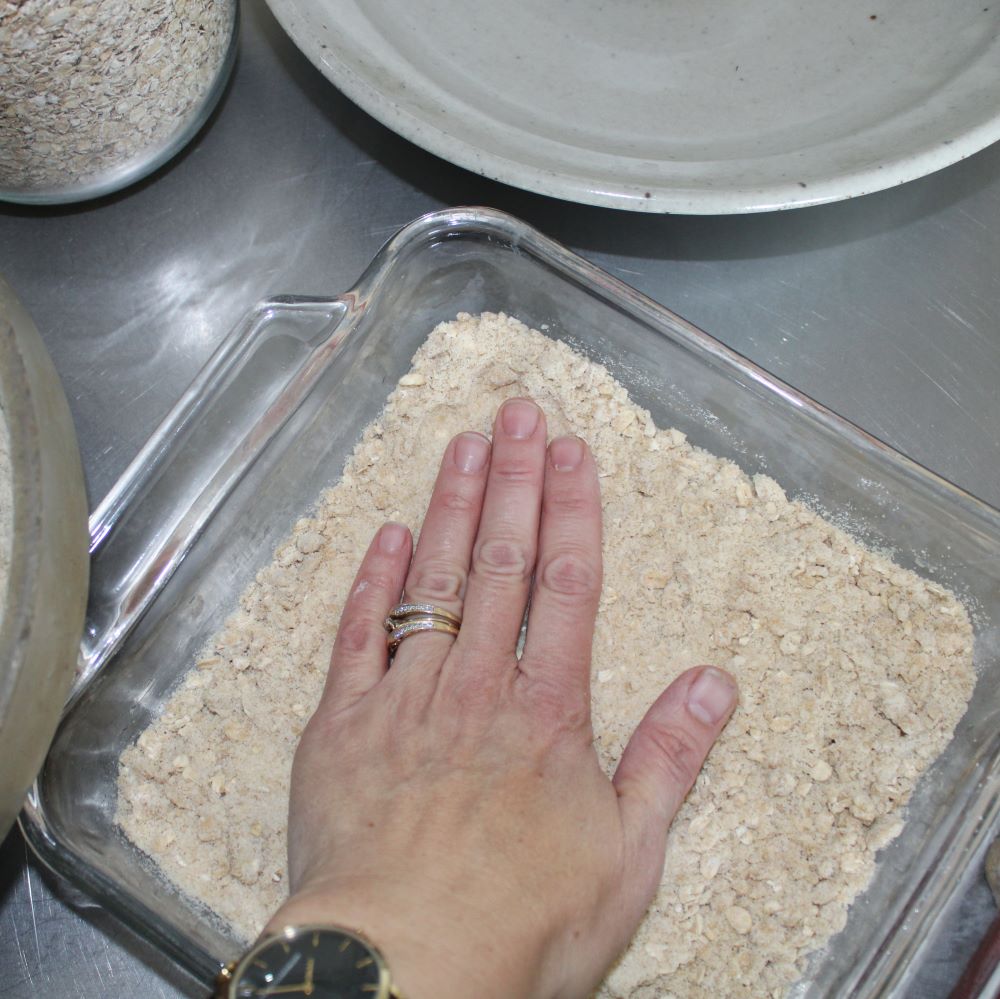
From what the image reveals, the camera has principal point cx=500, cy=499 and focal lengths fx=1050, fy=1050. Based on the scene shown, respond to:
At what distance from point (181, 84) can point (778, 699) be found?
612 millimetres

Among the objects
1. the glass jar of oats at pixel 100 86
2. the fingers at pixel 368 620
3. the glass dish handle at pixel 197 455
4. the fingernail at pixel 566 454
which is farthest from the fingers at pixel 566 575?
the glass jar of oats at pixel 100 86

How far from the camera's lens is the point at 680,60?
82 centimetres

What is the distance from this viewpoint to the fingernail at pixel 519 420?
759 millimetres

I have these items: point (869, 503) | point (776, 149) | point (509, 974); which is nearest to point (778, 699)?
point (869, 503)

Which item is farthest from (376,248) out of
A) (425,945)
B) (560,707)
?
(425,945)

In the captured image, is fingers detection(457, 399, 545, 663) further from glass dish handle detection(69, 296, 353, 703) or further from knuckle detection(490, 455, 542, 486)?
glass dish handle detection(69, 296, 353, 703)

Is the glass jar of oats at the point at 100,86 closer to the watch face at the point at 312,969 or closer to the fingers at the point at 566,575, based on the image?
the fingers at the point at 566,575

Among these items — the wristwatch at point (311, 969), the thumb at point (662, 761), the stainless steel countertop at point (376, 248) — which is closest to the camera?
the wristwatch at point (311, 969)

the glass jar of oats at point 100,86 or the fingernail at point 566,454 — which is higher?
the glass jar of oats at point 100,86

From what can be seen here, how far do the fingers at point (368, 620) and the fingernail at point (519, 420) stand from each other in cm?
11

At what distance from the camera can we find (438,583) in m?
0.74

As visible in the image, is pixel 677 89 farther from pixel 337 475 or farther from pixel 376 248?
pixel 337 475

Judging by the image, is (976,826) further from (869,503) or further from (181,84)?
(181,84)

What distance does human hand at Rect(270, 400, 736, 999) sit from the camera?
592 mm
